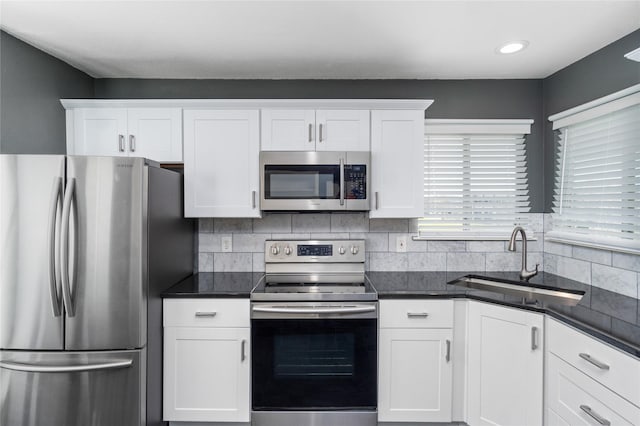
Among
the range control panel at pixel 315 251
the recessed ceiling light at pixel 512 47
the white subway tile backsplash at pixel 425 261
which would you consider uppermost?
the recessed ceiling light at pixel 512 47

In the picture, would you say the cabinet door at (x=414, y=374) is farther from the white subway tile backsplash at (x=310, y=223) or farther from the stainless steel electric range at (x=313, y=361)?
the white subway tile backsplash at (x=310, y=223)

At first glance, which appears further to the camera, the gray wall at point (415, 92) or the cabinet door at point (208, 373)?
the gray wall at point (415, 92)

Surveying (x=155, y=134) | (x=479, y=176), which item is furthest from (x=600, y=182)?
(x=155, y=134)

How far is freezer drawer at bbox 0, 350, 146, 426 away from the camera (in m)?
1.77

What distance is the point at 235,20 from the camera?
183 centimetres

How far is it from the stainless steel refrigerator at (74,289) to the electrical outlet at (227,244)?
79 cm

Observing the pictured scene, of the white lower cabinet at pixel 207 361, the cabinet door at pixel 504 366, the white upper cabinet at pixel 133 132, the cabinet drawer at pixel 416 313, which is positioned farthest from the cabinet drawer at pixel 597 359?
the white upper cabinet at pixel 133 132

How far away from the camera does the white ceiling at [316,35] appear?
67.4 inches

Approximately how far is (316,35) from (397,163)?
941mm

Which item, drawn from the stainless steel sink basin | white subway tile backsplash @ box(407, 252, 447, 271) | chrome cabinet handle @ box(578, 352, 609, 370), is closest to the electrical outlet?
white subway tile backsplash @ box(407, 252, 447, 271)

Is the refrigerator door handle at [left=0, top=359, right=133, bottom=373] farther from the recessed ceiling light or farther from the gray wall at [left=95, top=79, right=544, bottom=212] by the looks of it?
the recessed ceiling light

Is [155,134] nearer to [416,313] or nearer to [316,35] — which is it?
[316,35]

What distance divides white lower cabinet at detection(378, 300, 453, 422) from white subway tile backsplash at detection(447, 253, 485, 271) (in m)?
0.67

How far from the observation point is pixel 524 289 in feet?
7.52
